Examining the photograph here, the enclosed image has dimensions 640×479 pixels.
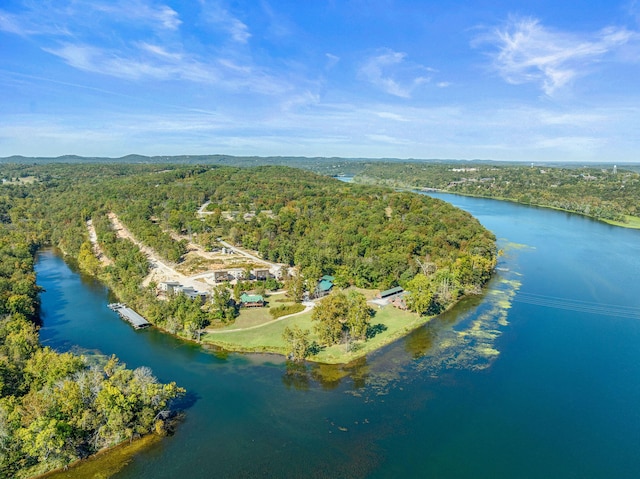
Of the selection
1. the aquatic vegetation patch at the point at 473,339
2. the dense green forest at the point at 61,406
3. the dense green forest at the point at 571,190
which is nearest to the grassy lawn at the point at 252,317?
the dense green forest at the point at 61,406

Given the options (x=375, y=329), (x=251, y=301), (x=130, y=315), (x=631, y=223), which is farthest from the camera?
(x=631, y=223)

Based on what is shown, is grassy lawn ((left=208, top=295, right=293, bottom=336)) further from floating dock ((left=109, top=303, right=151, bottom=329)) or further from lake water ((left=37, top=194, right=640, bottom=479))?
floating dock ((left=109, top=303, right=151, bottom=329))

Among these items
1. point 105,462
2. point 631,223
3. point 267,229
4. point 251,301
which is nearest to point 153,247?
point 267,229

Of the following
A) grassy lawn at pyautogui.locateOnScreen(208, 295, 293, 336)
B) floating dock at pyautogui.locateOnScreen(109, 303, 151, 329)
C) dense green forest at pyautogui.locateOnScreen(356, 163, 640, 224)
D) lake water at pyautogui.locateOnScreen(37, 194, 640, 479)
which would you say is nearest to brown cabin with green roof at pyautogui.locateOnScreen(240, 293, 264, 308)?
grassy lawn at pyautogui.locateOnScreen(208, 295, 293, 336)

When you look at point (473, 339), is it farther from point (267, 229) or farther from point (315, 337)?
point (267, 229)

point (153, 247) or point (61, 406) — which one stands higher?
point (153, 247)

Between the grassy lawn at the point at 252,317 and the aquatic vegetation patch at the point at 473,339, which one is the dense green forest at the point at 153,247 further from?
the aquatic vegetation patch at the point at 473,339
